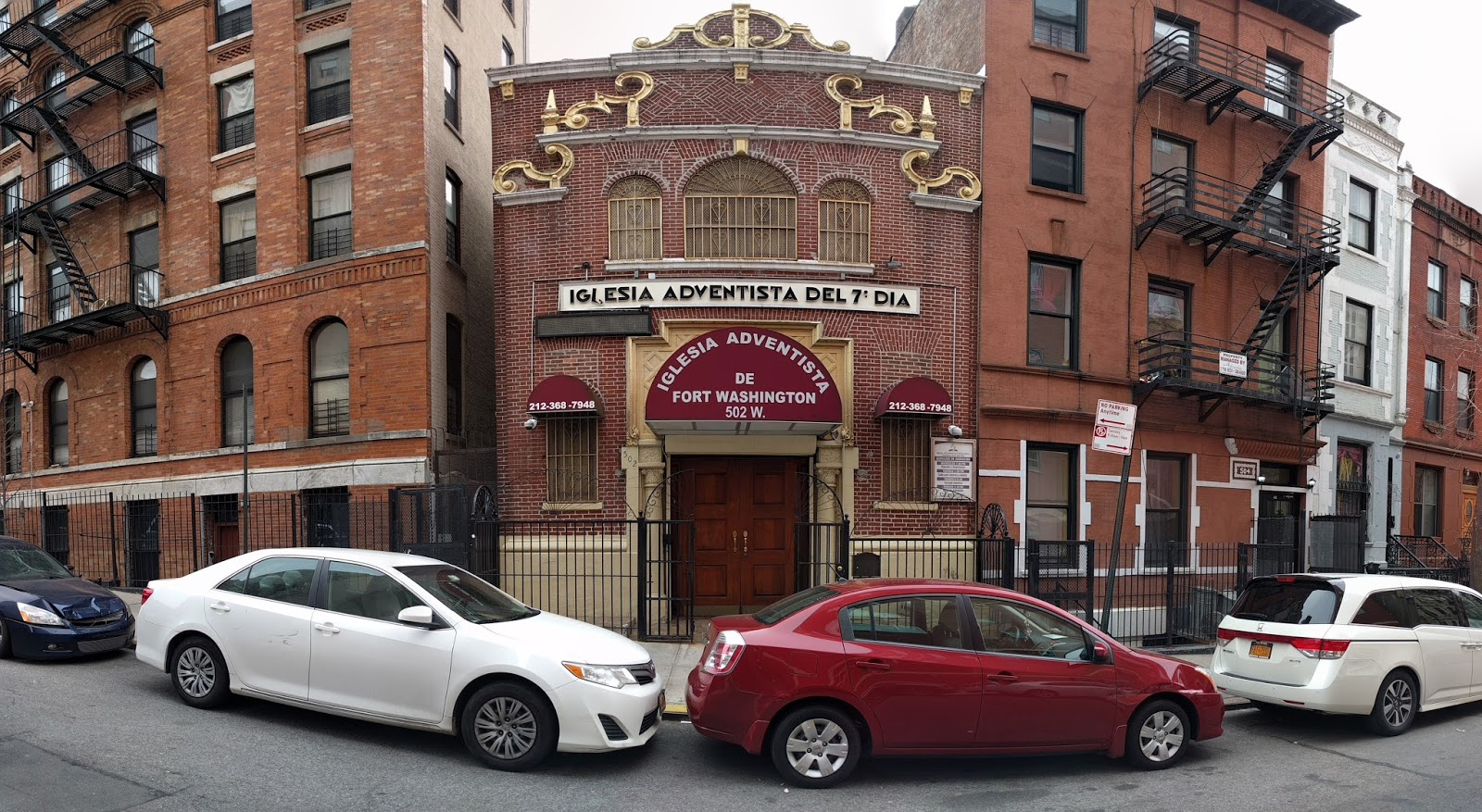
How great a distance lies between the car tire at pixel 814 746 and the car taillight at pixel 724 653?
1.90 feet

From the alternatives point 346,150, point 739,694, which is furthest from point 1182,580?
point 346,150

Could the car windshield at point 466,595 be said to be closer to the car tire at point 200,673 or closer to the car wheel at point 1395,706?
the car tire at point 200,673

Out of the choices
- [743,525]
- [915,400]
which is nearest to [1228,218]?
[915,400]

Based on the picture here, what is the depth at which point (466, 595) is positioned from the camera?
7.26 m

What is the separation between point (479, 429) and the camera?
56.2ft

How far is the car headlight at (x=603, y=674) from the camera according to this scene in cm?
630

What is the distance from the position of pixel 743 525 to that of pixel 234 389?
11055 millimetres

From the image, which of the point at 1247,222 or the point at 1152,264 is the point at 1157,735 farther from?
the point at 1247,222

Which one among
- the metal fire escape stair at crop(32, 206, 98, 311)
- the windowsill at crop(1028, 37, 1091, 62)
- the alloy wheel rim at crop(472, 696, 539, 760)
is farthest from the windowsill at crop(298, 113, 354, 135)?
the alloy wheel rim at crop(472, 696, 539, 760)

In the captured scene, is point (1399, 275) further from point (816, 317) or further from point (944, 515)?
point (816, 317)

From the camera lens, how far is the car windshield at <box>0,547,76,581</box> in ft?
31.6

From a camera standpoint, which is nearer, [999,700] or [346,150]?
[999,700]

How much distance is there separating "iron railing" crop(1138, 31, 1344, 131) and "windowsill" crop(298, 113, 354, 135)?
14.6 metres

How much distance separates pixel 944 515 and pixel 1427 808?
775 centimetres
